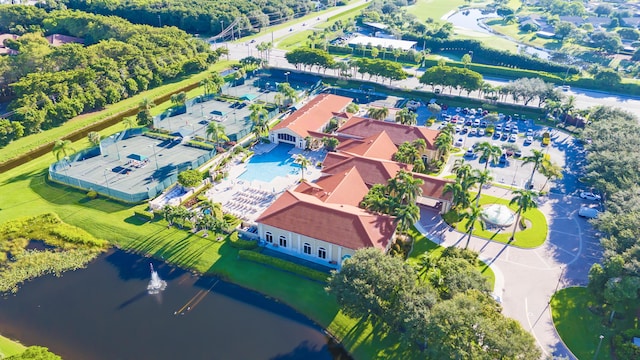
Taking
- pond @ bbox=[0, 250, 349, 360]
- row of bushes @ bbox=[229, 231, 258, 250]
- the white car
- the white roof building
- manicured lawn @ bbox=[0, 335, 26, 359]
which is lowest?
pond @ bbox=[0, 250, 349, 360]

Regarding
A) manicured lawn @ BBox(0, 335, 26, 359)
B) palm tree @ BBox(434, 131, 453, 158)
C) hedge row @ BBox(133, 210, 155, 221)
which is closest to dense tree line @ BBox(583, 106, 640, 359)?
palm tree @ BBox(434, 131, 453, 158)

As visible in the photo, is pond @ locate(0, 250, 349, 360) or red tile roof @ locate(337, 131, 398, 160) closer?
pond @ locate(0, 250, 349, 360)

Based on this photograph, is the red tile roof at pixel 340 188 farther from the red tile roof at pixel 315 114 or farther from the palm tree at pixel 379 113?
the palm tree at pixel 379 113

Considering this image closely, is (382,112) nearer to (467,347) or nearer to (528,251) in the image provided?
(528,251)

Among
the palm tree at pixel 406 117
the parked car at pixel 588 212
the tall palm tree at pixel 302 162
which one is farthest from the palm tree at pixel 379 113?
the parked car at pixel 588 212

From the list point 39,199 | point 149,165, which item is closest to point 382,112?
point 149,165

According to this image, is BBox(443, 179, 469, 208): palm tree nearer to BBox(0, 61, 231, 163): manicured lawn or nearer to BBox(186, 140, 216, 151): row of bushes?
BBox(186, 140, 216, 151): row of bushes
